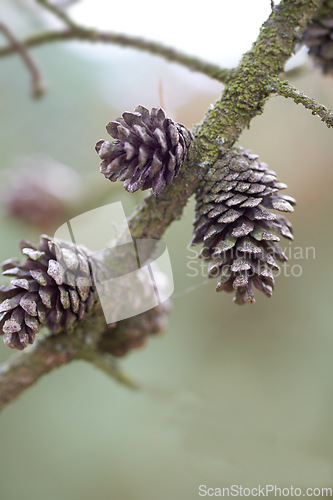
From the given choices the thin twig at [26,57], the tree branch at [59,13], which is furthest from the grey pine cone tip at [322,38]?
the thin twig at [26,57]

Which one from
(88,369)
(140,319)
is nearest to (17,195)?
(88,369)

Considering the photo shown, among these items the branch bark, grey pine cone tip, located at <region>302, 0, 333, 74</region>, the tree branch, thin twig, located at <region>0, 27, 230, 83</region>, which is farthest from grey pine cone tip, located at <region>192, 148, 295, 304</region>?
the tree branch

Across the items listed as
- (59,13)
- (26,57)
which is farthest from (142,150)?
(26,57)

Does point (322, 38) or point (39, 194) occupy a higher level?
point (39, 194)

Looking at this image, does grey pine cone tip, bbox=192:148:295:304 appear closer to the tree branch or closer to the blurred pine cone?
the tree branch

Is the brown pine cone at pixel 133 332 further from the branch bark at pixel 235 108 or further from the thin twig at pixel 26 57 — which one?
the thin twig at pixel 26 57

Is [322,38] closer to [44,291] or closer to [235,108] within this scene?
[235,108]

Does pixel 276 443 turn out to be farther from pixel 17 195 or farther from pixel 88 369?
pixel 17 195
